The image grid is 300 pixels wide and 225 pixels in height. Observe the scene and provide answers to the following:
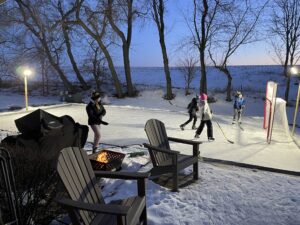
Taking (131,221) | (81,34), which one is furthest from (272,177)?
(81,34)

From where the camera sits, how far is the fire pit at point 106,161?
16.6 ft

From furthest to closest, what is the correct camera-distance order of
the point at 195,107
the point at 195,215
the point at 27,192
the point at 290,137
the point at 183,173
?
the point at 195,107
the point at 290,137
the point at 183,173
the point at 195,215
the point at 27,192

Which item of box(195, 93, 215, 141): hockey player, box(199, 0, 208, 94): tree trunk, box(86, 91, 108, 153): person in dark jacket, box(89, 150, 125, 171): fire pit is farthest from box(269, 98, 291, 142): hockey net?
box(199, 0, 208, 94): tree trunk

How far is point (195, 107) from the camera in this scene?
1045 cm

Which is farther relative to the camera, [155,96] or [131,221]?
[155,96]

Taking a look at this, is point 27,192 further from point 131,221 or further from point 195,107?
point 195,107

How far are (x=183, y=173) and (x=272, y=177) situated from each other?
5.06 ft

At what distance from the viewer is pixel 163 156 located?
17.0 ft

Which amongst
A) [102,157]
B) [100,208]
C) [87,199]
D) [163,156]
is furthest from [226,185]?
[100,208]

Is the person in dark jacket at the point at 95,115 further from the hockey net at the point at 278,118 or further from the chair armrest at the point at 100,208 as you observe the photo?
the hockey net at the point at 278,118

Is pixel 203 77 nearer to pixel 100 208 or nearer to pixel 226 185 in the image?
pixel 226 185

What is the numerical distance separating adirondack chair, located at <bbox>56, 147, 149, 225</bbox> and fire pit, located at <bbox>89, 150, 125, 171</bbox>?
1.59 meters

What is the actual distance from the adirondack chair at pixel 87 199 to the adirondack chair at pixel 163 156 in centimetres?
122

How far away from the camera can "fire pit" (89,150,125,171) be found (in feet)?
16.6
